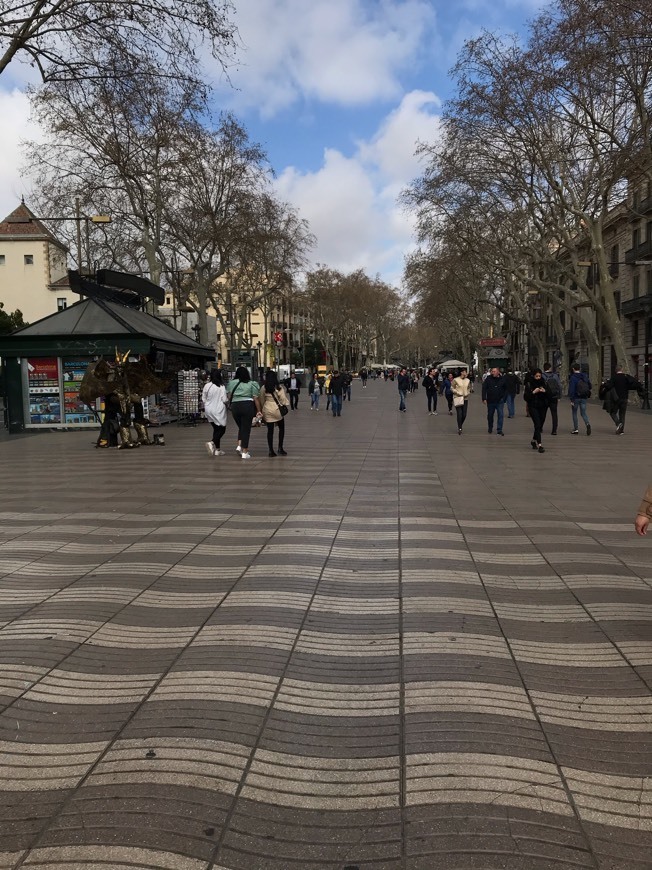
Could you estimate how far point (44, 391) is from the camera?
2173 centimetres

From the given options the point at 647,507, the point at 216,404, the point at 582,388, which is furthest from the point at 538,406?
the point at 647,507

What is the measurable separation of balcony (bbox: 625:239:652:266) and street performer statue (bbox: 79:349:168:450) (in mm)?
33797

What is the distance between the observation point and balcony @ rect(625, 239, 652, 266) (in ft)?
142

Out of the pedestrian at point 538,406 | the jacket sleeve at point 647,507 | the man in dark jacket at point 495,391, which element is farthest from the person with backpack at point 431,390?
the jacket sleeve at point 647,507

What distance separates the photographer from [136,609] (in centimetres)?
507

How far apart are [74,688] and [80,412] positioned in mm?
19071

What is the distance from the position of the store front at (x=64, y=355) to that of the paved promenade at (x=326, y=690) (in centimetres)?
1279

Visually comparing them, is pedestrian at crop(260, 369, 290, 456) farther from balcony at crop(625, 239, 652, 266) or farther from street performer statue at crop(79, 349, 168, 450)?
balcony at crop(625, 239, 652, 266)

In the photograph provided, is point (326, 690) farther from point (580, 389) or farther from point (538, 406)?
point (580, 389)

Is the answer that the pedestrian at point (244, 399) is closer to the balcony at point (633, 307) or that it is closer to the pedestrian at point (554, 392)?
the pedestrian at point (554, 392)

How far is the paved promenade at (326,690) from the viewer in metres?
2.61

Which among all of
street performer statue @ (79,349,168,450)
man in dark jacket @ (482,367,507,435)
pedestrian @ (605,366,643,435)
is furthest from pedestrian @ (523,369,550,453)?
street performer statue @ (79,349,168,450)

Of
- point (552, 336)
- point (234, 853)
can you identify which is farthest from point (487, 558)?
point (552, 336)

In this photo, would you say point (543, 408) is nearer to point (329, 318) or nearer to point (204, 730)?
point (204, 730)
